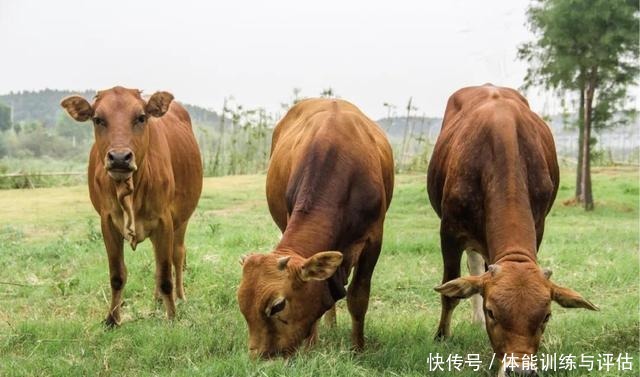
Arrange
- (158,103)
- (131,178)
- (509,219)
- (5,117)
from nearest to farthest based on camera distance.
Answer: (509,219), (131,178), (158,103), (5,117)

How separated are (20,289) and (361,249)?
4.34 m

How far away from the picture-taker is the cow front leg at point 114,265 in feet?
18.7

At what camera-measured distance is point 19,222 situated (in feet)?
42.5

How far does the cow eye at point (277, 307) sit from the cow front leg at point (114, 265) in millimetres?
2411

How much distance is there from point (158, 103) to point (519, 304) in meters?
3.57

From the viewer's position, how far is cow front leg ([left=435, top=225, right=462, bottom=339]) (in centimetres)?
530

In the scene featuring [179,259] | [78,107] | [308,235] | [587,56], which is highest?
[587,56]

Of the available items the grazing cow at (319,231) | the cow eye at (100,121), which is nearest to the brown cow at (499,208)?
the grazing cow at (319,231)

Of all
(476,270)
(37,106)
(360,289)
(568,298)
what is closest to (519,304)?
(568,298)

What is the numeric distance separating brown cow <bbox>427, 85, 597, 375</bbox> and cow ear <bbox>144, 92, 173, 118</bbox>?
254cm

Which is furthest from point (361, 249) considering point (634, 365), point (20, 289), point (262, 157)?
point (262, 157)

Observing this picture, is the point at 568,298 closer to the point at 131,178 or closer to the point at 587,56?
the point at 131,178

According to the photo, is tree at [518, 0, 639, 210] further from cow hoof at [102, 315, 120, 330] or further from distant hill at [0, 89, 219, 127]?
distant hill at [0, 89, 219, 127]

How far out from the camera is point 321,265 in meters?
3.81
